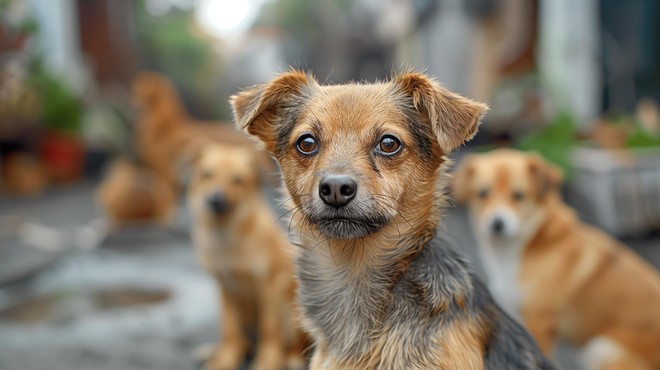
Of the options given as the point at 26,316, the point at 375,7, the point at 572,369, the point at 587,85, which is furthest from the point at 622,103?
the point at 26,316

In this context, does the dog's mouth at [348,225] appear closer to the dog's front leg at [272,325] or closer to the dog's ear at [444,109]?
the dog's ear at [444,109]

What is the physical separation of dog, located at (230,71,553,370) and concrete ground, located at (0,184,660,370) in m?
0.68

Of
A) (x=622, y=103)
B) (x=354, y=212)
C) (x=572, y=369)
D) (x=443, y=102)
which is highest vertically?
(x=443, y=102)

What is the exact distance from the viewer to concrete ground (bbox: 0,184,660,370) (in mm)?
4172

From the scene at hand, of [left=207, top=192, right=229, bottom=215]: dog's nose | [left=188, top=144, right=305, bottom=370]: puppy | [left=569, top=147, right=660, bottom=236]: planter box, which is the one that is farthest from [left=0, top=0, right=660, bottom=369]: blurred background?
[left=207, top=192, right=229, bottom=215]: dog's nose

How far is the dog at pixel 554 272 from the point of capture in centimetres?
316

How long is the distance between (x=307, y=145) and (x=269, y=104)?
229 millimetres

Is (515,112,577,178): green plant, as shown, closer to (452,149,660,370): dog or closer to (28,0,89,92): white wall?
(452,149,660,370): dog

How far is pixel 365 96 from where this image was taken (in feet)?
6.63

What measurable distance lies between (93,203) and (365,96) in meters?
8.98

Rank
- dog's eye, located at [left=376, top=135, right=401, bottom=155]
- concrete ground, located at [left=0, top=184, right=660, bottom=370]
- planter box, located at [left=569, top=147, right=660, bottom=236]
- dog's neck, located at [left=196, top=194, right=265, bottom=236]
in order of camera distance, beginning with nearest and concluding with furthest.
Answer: dog's eye, located at [left=376, top=135, right=401, bottom=155] < dog's neck, located at [left=196, top=194, right=265, bottom=236] < concrete ground, located at [left=0, top=184, right=660, bottom=370] < planter box, located at [left=569, top=147, right=660, bottom=236]

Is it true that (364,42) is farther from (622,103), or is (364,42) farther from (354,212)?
(354,212)

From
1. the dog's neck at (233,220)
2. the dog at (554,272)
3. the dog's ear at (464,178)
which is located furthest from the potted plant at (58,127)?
the dog at (554,272)

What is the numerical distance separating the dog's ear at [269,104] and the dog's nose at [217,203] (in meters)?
1.59
